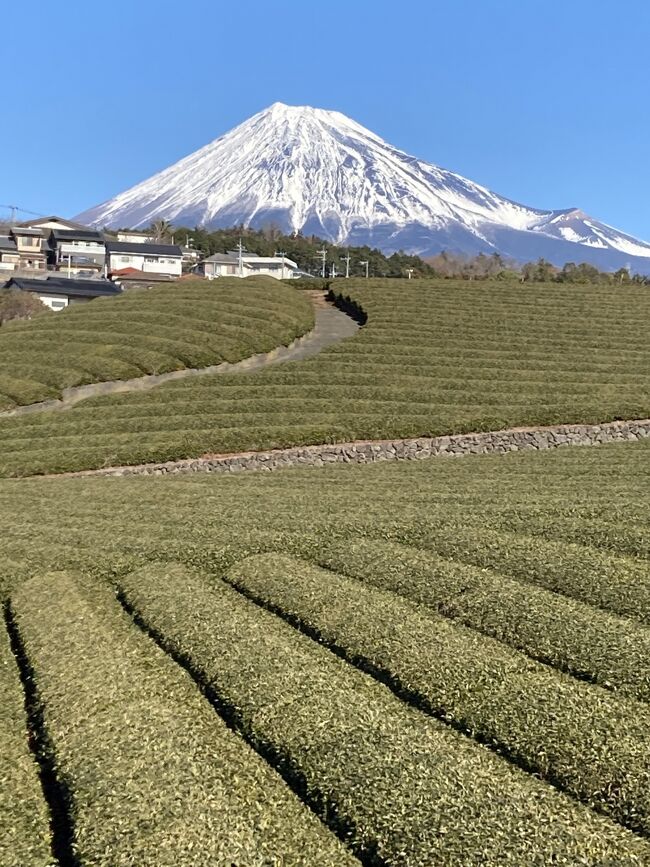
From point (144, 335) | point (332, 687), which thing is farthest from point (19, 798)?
point (144, 335)

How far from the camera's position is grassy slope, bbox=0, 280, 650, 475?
2423 cm

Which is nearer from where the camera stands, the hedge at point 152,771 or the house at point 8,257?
the hedge at point 152,771

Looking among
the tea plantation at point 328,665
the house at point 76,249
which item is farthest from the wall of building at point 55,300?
the tea plantation at point 328,665

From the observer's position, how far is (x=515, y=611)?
961 centimetres

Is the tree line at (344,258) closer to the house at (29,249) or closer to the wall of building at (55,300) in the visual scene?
the house at (29,249)

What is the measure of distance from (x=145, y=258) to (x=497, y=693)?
109 m

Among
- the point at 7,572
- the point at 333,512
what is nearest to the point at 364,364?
the point at 333,512

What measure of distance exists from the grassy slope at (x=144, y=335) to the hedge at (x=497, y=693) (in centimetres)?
2252

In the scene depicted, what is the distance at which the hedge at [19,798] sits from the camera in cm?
586

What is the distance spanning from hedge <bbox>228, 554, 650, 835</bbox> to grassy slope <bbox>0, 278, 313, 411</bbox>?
73.9 ft

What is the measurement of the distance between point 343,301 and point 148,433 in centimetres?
2374

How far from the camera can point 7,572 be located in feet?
39.9

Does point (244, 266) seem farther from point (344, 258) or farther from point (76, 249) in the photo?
point (76, 249)

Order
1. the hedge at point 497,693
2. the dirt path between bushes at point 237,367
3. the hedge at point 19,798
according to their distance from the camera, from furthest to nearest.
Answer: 1. the dirt path between bushes at point 237,367
2. the hedge at point 497,693
3. the hedge at point 19,798
